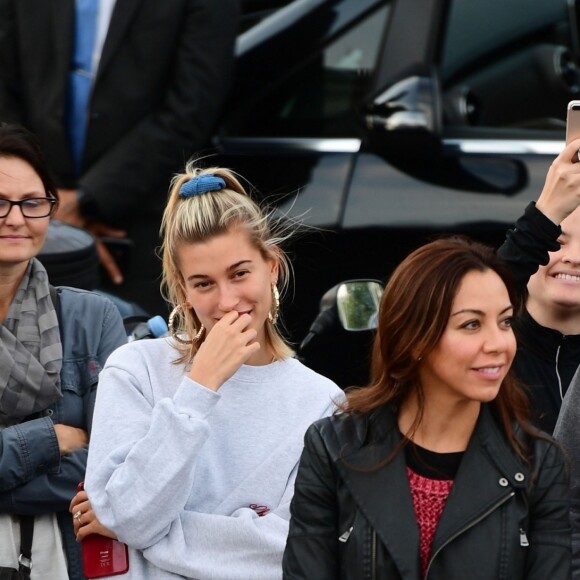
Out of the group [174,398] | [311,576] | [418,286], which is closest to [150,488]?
[174,398]

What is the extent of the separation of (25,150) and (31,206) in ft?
0.46

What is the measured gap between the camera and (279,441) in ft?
9.83

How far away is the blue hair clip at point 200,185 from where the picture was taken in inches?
125

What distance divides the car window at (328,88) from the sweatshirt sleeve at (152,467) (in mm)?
2276

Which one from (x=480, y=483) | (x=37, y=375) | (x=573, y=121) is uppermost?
(x=573, y=121)

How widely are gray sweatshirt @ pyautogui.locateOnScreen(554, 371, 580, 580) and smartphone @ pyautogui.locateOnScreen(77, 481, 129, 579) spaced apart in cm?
91

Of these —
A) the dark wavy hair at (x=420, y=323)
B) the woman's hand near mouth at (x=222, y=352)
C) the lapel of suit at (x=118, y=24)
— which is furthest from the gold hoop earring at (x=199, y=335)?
the lapel of suit at (x=118, y=24)

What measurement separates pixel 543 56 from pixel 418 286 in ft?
8.95

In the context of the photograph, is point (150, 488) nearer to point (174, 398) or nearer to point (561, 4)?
point (174, 398)

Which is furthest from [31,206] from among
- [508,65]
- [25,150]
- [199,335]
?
[508,65]

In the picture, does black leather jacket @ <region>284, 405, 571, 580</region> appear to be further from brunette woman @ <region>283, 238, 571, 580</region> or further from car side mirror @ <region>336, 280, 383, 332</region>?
car side mirror @ <region>336, 280, 383, 332</region>

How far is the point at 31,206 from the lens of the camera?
3543 mm

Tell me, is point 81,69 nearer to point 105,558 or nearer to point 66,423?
point 66,423

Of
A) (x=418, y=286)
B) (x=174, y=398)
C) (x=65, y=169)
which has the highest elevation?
(x=418, y=286)
